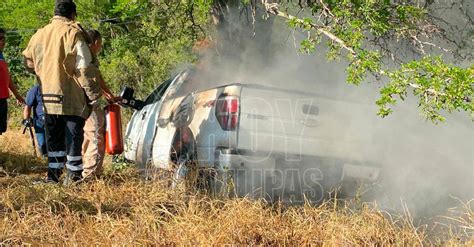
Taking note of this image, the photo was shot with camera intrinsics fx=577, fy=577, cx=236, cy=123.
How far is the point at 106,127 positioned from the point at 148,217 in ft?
8.11

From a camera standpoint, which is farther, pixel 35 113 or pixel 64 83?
pixel 35 113

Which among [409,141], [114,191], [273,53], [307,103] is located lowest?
[114,191]

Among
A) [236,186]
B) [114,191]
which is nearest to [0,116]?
[114,191]

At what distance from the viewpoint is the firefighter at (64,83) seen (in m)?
5.24

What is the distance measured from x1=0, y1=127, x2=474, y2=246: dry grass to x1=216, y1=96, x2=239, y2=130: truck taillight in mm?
739

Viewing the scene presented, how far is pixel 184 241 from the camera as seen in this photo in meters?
3.72

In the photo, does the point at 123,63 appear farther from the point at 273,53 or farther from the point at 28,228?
the point at 28,228

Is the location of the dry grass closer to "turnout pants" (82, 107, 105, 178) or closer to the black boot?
the black boot

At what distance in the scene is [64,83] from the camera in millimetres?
5262

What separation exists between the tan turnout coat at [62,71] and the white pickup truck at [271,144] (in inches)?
42.5

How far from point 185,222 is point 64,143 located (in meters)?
1.98

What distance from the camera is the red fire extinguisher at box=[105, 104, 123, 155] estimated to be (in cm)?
629

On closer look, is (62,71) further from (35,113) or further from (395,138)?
(395,138)

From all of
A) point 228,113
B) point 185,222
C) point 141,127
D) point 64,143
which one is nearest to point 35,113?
point 141,127
